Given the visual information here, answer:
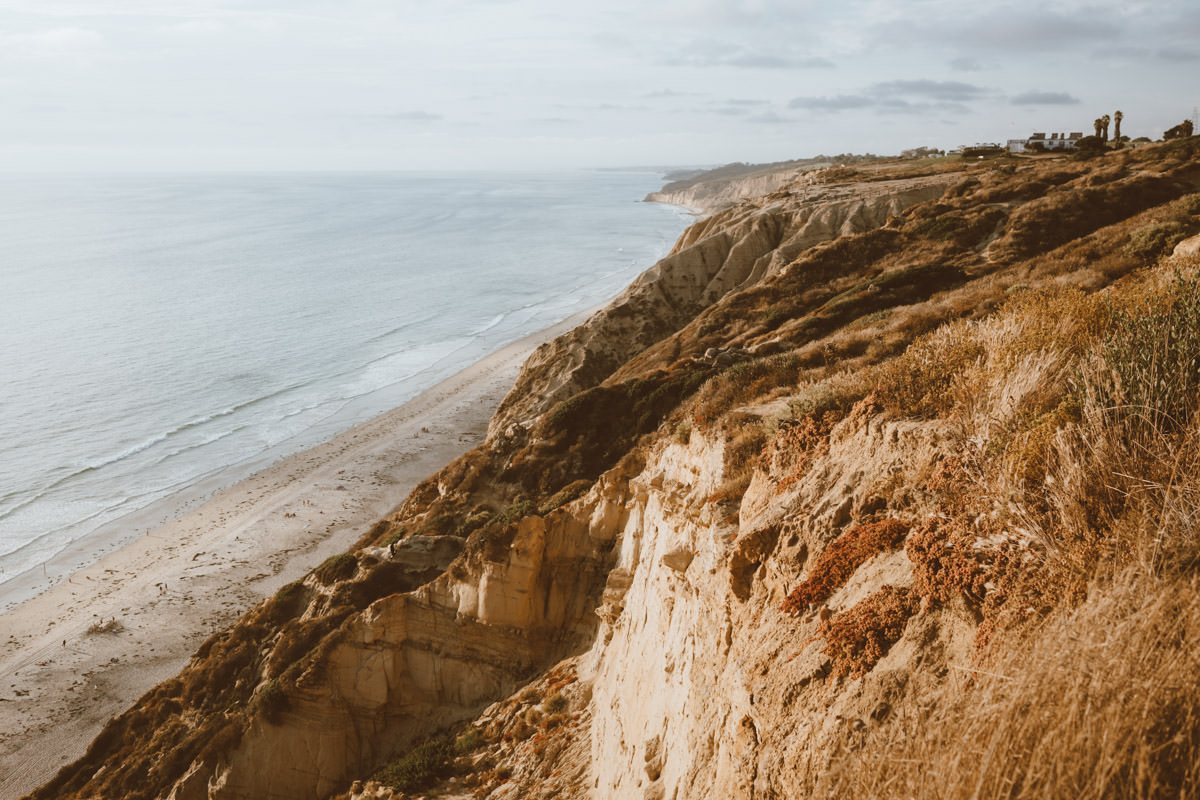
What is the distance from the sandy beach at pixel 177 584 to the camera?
23.9 meters

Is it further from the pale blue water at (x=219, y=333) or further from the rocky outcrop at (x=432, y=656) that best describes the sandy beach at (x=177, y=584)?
the rocky outcrop at (x=432, y=656)

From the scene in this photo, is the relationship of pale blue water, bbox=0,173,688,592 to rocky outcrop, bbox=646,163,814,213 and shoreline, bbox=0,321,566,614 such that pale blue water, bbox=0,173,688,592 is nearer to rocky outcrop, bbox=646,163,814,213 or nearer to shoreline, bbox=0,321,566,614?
shoreline, bbox=0,321,566,614

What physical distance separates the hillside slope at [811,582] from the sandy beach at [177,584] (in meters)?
5.97

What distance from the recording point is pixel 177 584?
99.6 feet

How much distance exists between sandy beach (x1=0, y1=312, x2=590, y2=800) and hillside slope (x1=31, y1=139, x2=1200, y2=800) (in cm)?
597

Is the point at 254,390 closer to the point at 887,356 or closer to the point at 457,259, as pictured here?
the point at 887,356

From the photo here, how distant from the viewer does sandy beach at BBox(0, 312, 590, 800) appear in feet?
78.3

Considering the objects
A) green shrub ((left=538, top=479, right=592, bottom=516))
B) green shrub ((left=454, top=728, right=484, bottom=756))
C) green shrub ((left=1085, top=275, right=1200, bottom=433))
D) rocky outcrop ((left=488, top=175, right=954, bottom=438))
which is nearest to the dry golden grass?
green shrub ((left=1085, top=275, right=1200, bottom=433))

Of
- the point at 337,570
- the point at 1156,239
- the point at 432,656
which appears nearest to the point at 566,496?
the point at 432,656

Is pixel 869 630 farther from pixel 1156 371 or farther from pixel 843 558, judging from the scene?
pixel 1156 371

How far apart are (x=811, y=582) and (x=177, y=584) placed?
31.1m

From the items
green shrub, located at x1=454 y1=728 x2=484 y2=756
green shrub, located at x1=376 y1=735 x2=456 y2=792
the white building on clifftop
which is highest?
the white building on clifftop

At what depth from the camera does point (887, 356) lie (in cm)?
1655

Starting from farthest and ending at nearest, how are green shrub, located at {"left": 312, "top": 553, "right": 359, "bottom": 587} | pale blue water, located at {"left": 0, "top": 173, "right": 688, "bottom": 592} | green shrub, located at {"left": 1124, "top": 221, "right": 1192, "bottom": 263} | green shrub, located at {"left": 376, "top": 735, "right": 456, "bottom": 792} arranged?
pale blue water, located at {"left": 0, "top": 173, "right": 688, "bottom": 592}
green shrub, located at {"left": 312, "top": 553, "right": 359, "bottom": 587}
green shrub, located at {"left": 1124, "top": 221, "right": 1192, "bottom": 263}
green shrub, located at {"left": 376, "top": 735, "right": 456, "bottom": 792}
